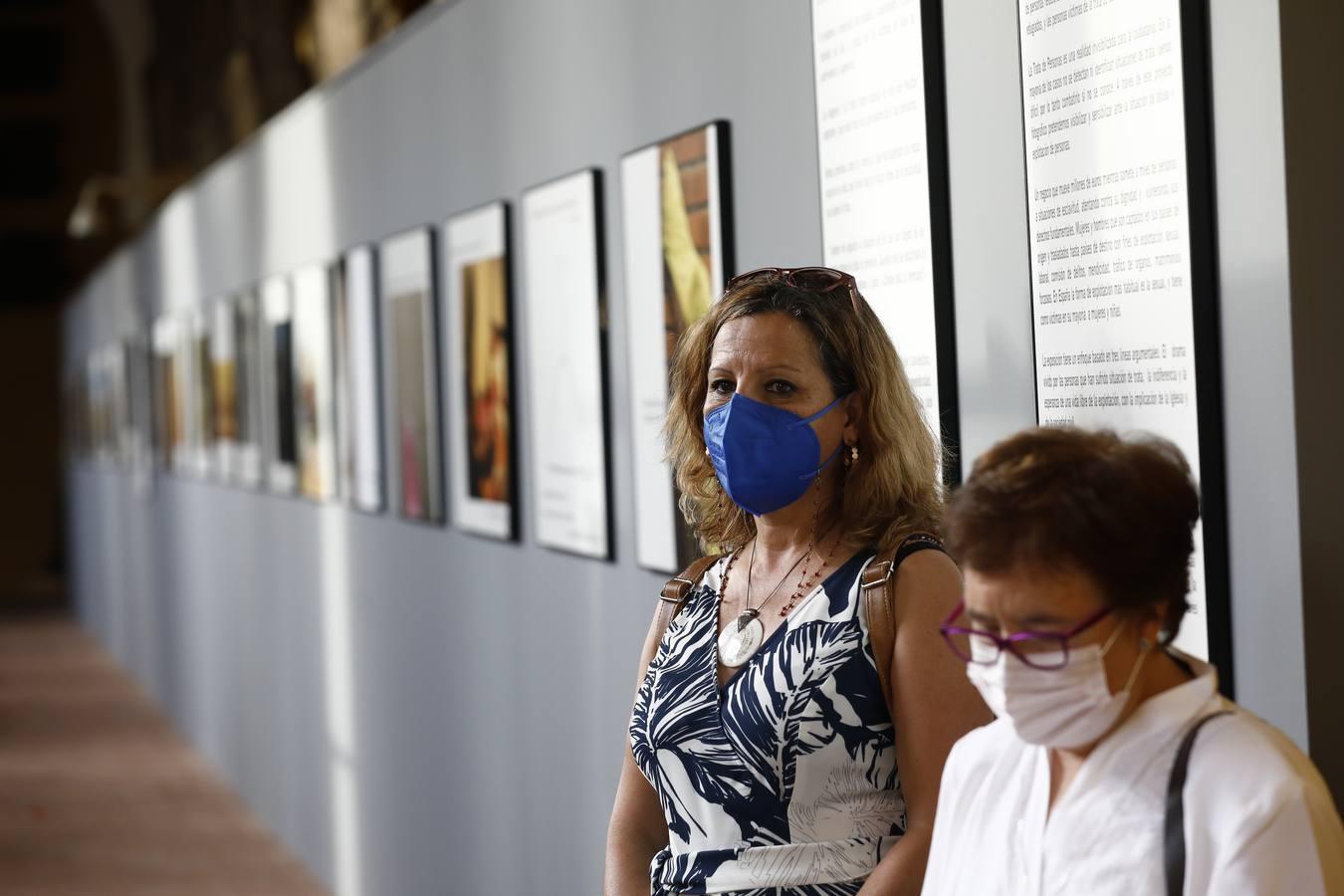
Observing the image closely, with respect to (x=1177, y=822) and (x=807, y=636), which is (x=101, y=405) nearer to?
(x=807, y=636)

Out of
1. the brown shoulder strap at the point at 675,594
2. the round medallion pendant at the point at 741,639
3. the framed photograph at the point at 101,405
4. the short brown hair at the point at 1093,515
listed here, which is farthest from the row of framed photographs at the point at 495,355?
the framed photograph at the point at 101,405

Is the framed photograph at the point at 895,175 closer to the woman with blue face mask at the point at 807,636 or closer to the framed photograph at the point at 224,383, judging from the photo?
the woman with blue face mask at the point at 807,636

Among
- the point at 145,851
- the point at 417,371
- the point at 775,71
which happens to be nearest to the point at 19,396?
the point at 145,851

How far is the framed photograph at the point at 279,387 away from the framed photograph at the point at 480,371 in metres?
3.00

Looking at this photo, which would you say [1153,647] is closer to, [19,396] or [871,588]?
[871,588]

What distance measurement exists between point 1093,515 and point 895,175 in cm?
164

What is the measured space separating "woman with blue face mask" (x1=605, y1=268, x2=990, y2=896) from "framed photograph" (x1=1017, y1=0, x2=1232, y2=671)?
303 mm

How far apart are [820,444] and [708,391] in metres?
0.24

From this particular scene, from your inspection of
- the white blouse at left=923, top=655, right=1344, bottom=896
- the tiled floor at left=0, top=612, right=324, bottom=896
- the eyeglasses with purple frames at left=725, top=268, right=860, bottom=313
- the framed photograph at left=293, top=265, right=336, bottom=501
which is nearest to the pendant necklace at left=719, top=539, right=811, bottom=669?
the eyeglasses with purple frames at left=725, top=268, right=860, bottom=313

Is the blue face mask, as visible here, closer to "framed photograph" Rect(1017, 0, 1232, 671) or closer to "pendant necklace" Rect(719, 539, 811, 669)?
"pendant necklace" Rect(719, 539, 811, 669)

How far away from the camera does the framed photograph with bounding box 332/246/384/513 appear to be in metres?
7.43

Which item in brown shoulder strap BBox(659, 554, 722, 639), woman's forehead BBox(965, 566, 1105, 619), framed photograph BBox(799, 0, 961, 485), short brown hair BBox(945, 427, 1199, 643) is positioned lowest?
brown shoulder strap BBox(659, 554, 722, 639)

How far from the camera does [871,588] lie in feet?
8.68

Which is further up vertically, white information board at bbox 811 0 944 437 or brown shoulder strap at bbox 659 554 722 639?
white information board at bbox 811 0 944 437
